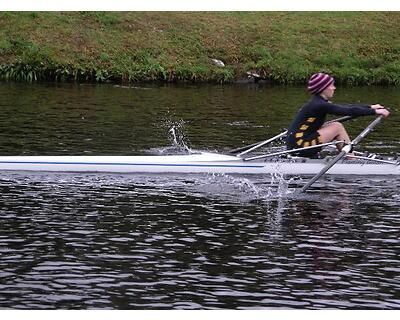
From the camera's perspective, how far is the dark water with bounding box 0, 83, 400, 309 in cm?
1130

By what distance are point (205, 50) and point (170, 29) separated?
3555mm

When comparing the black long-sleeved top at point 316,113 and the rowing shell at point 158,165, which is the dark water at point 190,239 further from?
the black long-sleeved top at point 316,113

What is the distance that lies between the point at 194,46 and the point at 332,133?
113 feet

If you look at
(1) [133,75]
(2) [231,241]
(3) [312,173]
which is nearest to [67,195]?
(2) [231,241]

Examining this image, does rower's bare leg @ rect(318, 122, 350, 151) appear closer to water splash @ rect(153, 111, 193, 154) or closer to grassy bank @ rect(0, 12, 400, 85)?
water splash @ rect(153, 111, 193, 154)

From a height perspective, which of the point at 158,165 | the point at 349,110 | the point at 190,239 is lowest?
the point at 190,239

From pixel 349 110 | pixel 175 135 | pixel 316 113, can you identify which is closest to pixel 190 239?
pixel 316 113

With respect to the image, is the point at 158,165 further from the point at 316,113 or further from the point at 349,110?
the point at 349,110

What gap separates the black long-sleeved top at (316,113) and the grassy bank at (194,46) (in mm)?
29172

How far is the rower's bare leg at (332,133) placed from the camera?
18.9m

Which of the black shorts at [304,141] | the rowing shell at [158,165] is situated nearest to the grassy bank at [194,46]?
the rowing shell at [158,165]

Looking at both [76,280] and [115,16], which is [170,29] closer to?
[115,16]

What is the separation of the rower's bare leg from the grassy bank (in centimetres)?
2926

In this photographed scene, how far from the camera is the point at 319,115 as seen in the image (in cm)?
1872
